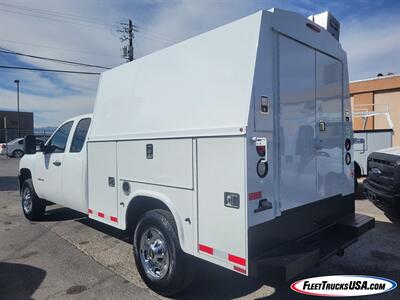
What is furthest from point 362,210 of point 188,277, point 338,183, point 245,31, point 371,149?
point 245,31

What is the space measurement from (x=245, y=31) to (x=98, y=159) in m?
2.82

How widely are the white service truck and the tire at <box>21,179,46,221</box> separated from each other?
2870 mm

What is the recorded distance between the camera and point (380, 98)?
61.6 ft

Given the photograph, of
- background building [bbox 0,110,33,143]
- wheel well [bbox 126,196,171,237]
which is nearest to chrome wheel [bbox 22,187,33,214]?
wheel well [bbox 126,196,171,237]

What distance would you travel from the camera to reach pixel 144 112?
4.00 metres

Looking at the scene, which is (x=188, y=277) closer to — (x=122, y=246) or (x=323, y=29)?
(x=122, y=246)

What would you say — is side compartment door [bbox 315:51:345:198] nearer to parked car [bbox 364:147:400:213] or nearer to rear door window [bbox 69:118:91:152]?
parked car [bbox 364:147:400:213]

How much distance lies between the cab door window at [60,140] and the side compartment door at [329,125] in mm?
4141

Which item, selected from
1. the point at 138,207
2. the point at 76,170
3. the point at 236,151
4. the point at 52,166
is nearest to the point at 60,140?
the point at 52,166

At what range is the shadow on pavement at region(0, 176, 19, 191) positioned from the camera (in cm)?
1229

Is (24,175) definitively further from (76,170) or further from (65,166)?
(76,170)

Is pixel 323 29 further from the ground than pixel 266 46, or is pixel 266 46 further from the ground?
pixel 323 29

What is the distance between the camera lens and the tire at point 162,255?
343 cm

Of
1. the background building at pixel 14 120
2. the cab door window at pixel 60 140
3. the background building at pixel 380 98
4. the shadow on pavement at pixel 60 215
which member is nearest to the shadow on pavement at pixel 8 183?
the shadow on pavement at pixel 60 215
